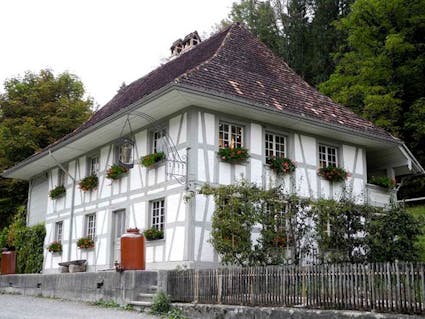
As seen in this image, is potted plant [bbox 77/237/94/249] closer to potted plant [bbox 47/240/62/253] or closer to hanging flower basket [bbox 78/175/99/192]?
hanging flower basket [bbox 78/175/99/192]

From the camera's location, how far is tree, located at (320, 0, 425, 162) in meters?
26.5

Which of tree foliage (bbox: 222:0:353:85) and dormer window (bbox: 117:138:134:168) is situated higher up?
tree foliage (bbox: 222:0:353:85)

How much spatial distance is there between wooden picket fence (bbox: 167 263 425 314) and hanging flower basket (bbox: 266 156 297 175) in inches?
217

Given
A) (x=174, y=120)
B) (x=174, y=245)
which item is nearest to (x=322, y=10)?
(x=174, y=120)

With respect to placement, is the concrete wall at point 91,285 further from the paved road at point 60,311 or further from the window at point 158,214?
the window at point 158,214

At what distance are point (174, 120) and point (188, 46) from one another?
7418 millimetres

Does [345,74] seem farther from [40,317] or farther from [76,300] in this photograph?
[40,317]

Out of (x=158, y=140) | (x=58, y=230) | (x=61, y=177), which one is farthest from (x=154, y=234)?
(x=61, y=177)

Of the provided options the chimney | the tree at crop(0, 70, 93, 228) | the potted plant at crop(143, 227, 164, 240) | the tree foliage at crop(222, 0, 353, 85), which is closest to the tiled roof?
the chimney

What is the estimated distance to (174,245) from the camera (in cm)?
A: 1449

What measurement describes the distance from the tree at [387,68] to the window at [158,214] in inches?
543

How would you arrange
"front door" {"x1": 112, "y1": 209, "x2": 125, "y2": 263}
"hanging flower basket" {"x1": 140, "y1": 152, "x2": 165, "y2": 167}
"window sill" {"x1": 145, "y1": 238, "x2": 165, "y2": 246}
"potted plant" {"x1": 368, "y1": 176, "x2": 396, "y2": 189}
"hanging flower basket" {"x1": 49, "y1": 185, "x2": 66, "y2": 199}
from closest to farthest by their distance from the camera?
"window sill" {"x1": 145, "y1": 238, "x2": 165, "y2": 246} → "hanging flower basket" {"x1": 140, "y1": 152, "x2": 165, "y2": 167} → "front door" {"x1": 112, "y1": 209, "x2": 125, "y2": 263} → "potted plant" {"x1": 368, "y1": 176, "x2": 396, "y2": 189} → "hanging flower basket" {"x1": 49, "y1": 185, "x2": 66, "y2": 199}

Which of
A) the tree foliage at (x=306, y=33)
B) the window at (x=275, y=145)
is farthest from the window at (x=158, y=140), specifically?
the tree foliage at (x=306, y=33)

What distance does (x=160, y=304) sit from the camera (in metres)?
11.2
